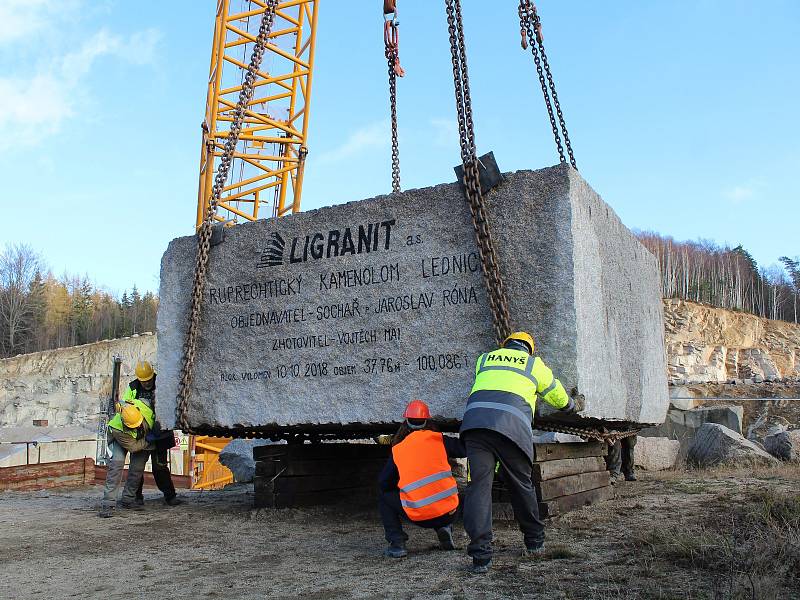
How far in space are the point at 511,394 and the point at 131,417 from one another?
4490 mm

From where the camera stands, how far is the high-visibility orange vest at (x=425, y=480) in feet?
14.9

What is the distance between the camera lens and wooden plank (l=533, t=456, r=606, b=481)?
5266mm

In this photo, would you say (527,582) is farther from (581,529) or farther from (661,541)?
(581,529)

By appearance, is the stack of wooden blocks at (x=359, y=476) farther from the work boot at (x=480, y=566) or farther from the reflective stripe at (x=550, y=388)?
the work boot at (x=480, y=566)

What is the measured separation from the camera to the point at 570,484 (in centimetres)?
575

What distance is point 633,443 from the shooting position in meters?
8.56

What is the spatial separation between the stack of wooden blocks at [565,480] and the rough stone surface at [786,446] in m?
4.78

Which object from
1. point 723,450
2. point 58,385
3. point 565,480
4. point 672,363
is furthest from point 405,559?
point 58,385

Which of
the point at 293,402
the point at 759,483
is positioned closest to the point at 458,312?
the point at 293,402

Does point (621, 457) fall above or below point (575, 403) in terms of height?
below

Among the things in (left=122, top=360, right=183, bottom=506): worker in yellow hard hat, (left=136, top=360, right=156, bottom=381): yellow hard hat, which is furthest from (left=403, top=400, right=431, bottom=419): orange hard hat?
(left=136, top=360, right=156, bottom=381): yellow hard hat

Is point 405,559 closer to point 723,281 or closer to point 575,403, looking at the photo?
point 575,403

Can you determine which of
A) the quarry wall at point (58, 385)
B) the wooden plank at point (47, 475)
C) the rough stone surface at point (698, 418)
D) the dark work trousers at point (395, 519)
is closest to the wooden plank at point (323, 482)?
the dark work trousers at point (395, 519)

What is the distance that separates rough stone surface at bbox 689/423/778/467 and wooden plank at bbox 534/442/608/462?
11.1 ft
